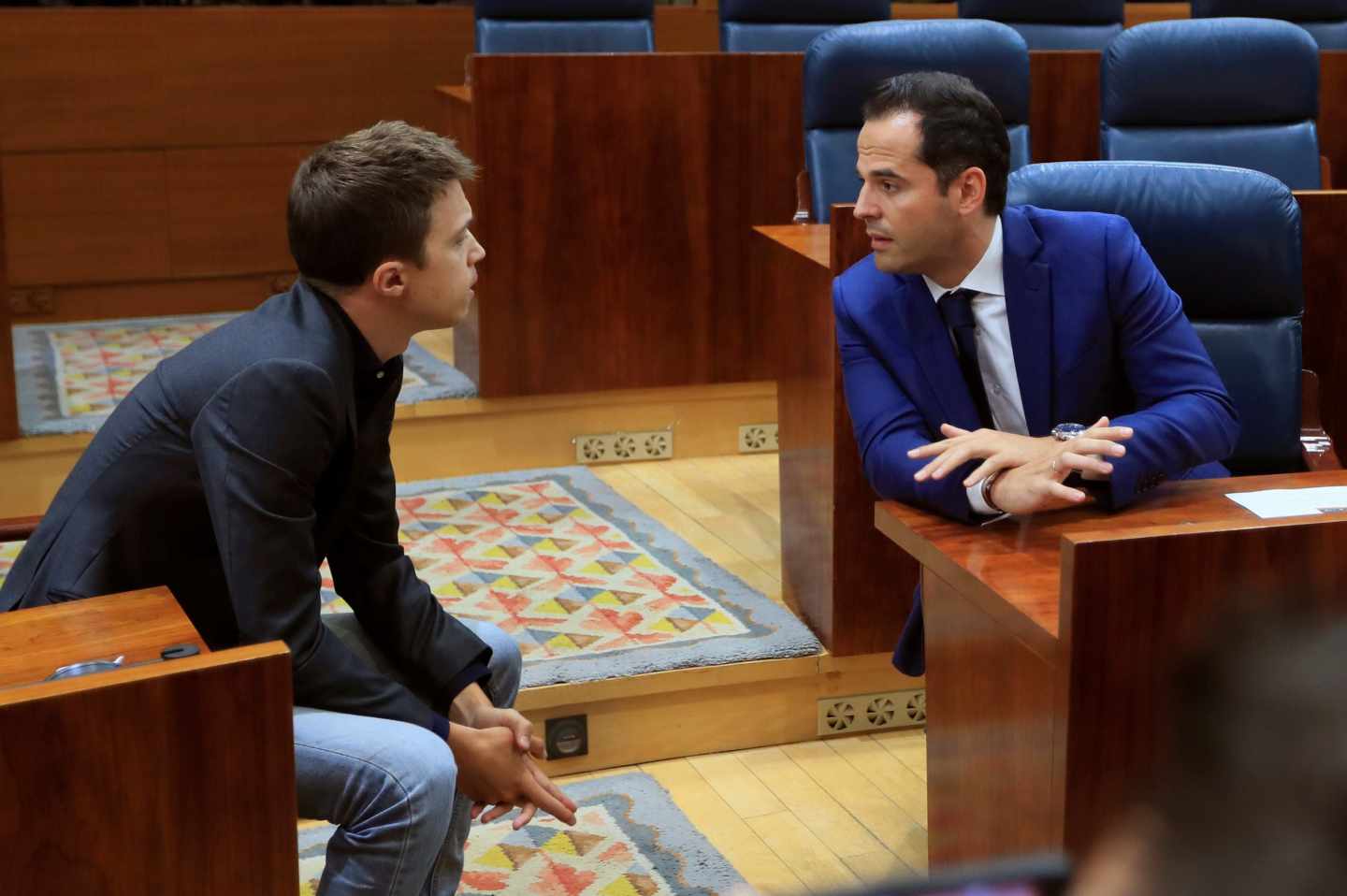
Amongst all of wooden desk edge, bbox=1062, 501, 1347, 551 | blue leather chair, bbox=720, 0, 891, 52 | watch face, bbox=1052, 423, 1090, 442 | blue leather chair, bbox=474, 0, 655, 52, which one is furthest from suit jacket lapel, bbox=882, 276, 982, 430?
blue leather chair, bbox=474, 0, 655, 52

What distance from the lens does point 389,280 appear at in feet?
4.79

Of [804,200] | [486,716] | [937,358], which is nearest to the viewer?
[486,716]

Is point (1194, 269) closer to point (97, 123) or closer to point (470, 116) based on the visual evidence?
point (470, 116)

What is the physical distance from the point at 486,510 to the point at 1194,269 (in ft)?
4.37

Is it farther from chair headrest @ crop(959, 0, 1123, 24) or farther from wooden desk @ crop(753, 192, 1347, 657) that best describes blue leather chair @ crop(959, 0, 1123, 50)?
wooden desk @ crop(753, 192, 1347, 657)

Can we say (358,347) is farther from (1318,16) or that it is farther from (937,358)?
(1318,16)

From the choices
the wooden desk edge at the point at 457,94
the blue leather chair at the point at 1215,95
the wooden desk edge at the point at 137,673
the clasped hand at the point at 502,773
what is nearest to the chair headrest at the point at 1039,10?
the blue leather chair at the point at 1215,95

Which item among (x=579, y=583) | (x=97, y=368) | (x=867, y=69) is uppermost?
(x=867, y=69)

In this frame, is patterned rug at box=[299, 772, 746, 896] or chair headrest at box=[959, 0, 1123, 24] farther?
chair headrest at box=[959, 0, 1123, 24]

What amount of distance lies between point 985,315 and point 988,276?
0.15 ft

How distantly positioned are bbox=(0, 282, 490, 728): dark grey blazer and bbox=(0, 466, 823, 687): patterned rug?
734mm

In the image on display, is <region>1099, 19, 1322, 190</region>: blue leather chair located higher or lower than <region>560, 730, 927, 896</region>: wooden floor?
higher

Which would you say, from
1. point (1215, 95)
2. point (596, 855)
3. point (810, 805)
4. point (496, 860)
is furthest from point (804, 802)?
point (1215, 95)

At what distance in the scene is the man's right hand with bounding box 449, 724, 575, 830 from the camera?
1456mm
